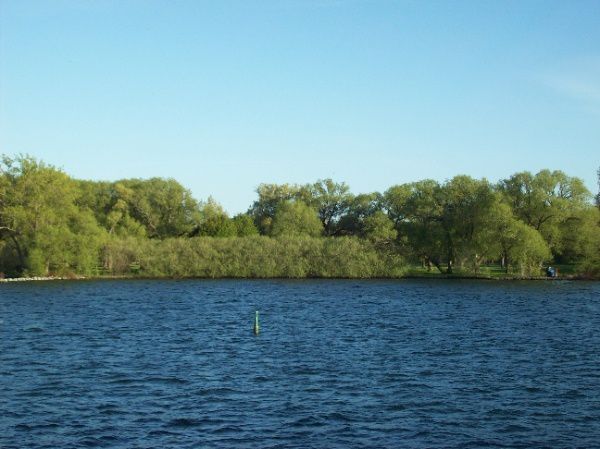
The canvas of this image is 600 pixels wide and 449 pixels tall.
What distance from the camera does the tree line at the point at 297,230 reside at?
95.8m

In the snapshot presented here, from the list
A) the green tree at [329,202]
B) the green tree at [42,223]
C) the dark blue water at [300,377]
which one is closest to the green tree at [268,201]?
the green tree at [329,202]

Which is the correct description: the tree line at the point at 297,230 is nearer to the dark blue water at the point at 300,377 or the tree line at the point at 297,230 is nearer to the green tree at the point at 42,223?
the green tree at the point at 42,223

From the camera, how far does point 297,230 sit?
117812 millimetres

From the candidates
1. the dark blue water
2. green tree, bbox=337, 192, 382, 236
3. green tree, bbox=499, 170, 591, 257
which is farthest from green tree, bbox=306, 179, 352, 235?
the dark blue water

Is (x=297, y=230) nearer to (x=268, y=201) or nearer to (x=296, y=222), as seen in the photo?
(x=296, y=222)

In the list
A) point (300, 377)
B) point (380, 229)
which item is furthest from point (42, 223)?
point (300, 377)

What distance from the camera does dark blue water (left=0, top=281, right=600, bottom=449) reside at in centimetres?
2194

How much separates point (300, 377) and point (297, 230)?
87771 millimetres

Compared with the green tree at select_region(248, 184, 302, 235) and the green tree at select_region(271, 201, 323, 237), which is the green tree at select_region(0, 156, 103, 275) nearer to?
the green tree at select_region(271, 201, 323, 237)

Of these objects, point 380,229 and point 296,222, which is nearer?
point 380,229

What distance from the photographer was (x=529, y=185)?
104 metres

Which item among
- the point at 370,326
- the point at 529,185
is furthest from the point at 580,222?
the point at 370,326

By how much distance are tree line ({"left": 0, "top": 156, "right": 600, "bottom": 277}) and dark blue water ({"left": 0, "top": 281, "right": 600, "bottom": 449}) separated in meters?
37.7

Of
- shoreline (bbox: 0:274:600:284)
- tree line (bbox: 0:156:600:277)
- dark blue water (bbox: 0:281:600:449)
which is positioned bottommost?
dark blue water (bbox: 0:281:600:449)
